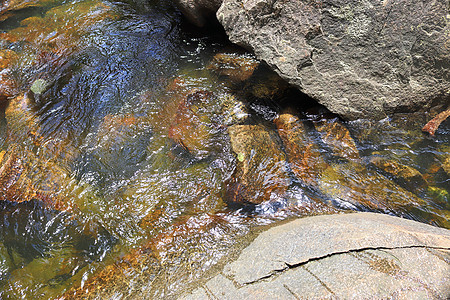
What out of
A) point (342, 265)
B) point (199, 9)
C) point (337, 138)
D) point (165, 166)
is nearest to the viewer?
point (342, 265)

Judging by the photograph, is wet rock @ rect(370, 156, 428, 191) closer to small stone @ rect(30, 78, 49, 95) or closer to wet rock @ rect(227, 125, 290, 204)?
wet rock @ rect(227, 125, 290, 204)

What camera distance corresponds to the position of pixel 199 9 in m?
5.43

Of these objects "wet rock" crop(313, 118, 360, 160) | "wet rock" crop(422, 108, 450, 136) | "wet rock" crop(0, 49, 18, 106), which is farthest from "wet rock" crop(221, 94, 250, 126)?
"wet rock" crop(0, 49, 18, 106)

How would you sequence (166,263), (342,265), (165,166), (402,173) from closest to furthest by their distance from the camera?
1. (342,265)
2. (166,263)
3. (402,173)
4. (165,166)

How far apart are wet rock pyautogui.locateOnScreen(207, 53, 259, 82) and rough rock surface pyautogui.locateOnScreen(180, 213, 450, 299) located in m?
3.02

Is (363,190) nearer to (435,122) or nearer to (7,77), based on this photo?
(435,122)

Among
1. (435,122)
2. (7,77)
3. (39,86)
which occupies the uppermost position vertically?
(7,77)

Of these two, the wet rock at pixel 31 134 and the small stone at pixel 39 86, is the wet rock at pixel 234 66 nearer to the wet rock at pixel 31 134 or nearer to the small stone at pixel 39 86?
the wet rock at pixel 31 134

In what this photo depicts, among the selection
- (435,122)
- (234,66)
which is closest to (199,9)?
(234,66)

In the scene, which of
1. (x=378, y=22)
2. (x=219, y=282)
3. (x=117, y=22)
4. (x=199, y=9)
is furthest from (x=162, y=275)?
(x=117, y=22)

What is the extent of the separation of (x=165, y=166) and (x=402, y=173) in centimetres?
277

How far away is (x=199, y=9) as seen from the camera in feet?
17.8

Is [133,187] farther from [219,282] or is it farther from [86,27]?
[86,27]

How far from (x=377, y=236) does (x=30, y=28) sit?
714cm
